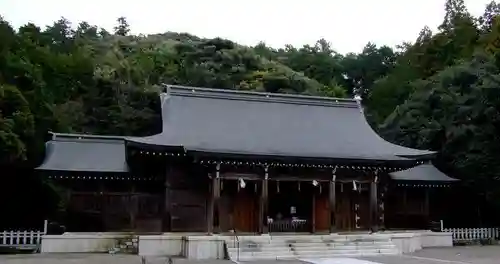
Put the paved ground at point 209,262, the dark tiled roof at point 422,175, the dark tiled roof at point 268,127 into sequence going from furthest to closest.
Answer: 1. the dark tiled roof at point 422,175
2. the dark tiled roof at point 268,127
3. the paved ground at point 209,262

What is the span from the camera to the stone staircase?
16.2 metres

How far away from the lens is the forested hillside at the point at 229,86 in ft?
69.5

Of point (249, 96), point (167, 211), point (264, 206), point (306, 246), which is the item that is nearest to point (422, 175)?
point (306, 246)

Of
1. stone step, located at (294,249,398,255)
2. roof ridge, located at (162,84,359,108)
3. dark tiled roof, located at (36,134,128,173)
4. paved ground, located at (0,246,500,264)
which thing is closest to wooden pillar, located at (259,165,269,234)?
stone step, located at (294,249,398,255)

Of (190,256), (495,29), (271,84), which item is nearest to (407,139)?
(495,29)

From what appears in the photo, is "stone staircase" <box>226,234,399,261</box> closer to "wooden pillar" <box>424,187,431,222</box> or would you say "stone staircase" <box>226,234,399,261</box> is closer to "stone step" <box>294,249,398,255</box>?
"stone step" <box>294,249,398,255</box>

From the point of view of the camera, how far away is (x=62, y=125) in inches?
965

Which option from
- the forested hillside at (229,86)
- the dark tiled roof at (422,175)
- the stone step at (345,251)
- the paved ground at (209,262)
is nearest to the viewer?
the paved ground at (209,262)

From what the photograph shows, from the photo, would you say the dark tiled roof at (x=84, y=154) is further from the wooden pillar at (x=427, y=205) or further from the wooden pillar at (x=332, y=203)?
the wooden pillar at (x=427, y=205)

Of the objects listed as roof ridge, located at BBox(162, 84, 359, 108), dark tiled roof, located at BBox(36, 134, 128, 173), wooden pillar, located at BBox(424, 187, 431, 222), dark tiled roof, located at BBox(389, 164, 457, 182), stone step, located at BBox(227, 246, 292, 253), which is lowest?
stone step, located at BBox(227, 246, 292, 253)

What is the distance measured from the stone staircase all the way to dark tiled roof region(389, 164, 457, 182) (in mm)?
4298

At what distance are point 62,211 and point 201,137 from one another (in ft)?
22.8

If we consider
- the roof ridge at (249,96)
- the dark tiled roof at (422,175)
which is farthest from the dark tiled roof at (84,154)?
the dark tiled roof at (422,175)

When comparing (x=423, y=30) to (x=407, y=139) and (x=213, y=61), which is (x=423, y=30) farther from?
(x=407, y=139)
